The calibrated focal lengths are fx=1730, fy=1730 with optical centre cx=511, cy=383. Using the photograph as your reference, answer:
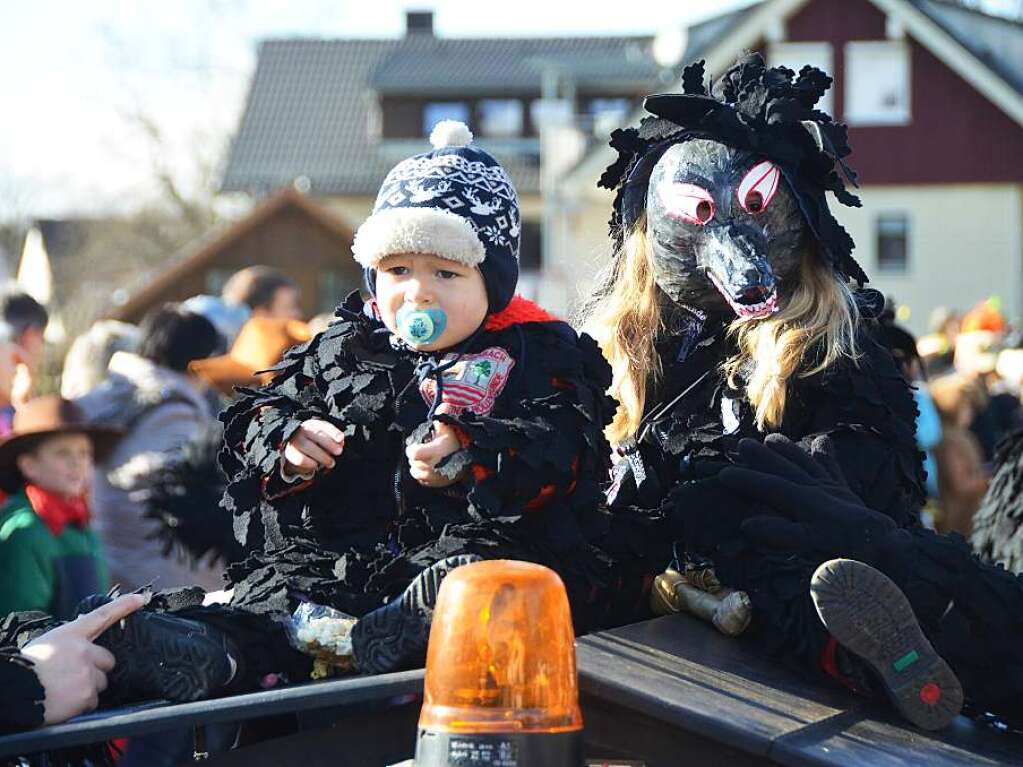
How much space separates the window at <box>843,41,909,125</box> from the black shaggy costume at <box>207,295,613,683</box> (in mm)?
28212

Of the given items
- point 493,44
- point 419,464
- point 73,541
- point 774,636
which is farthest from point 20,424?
point 493,44

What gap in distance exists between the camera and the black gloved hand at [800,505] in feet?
9.82

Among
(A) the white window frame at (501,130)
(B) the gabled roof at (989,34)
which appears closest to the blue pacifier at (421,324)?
(B) the gabled roof at (989,34)

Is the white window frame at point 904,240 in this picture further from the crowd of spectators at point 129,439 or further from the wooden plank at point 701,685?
the wooden plank at point 701,685

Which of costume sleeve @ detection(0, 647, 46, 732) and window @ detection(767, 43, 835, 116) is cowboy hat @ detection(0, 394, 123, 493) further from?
window @ detection(767, 43, 835, 116)

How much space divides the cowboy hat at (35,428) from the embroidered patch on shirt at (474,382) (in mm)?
2590

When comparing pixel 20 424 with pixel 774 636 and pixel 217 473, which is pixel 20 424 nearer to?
pixel 217 473

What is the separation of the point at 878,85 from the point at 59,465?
2716 cm

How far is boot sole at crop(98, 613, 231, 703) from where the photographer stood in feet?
9.47

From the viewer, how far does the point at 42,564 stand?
5117 millimetres

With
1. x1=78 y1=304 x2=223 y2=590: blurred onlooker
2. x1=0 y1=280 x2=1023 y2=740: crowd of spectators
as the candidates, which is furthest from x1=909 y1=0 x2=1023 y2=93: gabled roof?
x1=78 y1=304 x2=223 y2=590: blurred onlooker

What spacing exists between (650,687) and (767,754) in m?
0.22

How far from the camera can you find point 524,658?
2211 millimetres

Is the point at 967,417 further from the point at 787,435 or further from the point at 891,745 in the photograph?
the point at 891,745
